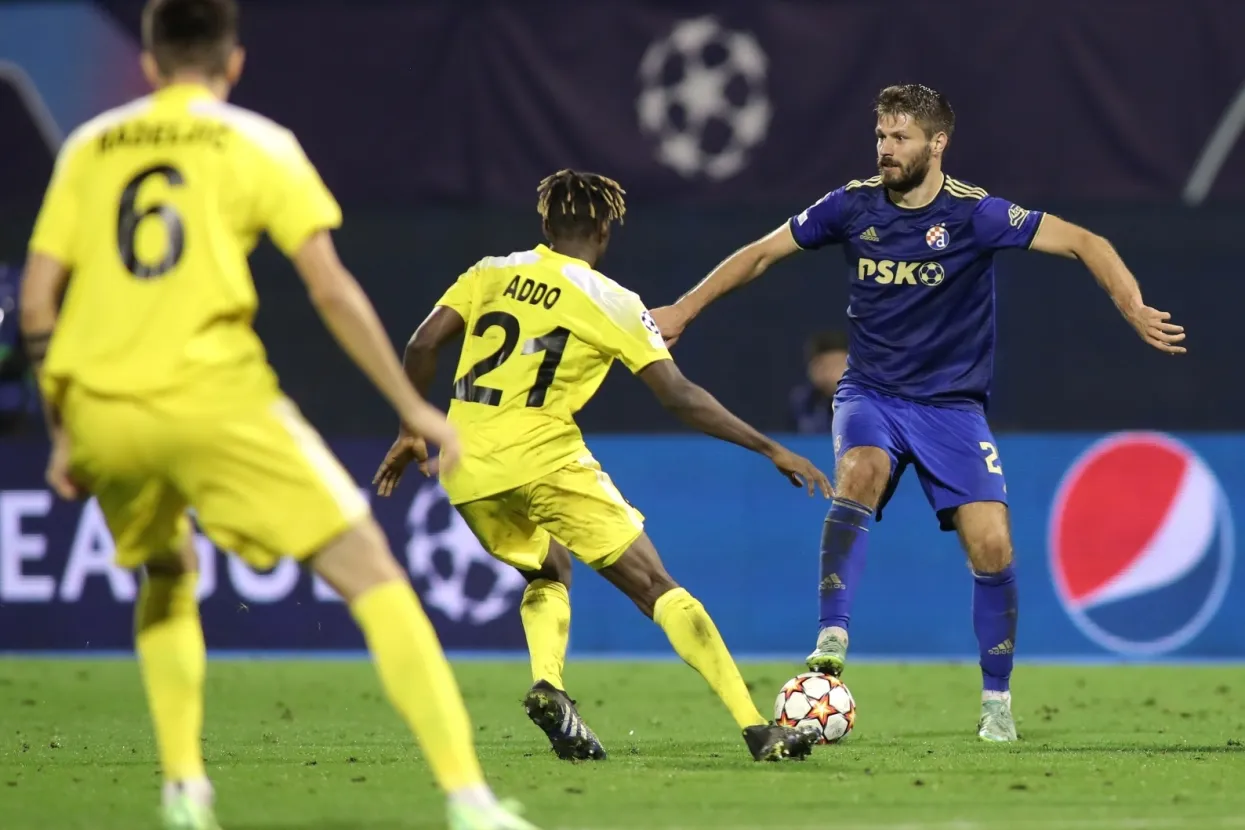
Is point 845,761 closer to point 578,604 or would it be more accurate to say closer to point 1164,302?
point 578,604

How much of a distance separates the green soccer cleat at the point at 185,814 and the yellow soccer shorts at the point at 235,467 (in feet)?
2.19

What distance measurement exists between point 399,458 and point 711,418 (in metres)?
1.06

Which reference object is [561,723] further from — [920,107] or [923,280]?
[920,107]

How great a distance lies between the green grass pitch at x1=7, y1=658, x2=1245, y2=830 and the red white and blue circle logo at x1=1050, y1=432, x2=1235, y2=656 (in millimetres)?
712

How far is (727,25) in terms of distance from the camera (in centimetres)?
1398

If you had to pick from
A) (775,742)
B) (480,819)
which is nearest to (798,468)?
(775,742)

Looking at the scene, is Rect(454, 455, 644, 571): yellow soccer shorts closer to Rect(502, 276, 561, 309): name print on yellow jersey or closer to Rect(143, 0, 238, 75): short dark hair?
Rect(502, 276, 561, 309): name print on yellow jersey

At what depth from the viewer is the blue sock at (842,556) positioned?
713 centimetres

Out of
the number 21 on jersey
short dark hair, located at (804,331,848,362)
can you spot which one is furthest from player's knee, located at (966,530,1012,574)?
short dark hair, located at (804,331,848,362)

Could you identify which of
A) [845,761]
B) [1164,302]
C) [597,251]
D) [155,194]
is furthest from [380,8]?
[155,194]

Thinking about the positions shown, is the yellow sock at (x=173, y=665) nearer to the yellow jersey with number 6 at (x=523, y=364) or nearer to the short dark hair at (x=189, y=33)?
the short dark hair at (x=189, y=33)

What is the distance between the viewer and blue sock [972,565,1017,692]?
24.1 feet

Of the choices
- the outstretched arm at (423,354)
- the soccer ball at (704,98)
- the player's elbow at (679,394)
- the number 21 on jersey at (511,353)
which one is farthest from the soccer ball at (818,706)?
the soccer ball at (704,98)

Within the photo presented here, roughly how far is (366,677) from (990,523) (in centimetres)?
427
